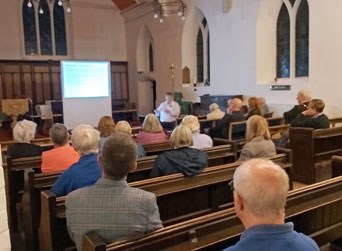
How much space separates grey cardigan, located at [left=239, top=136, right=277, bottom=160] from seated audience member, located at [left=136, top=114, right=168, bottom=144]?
1.21m

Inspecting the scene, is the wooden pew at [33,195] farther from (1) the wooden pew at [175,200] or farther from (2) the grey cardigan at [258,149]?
(2) the grey cardigan at [258,149]

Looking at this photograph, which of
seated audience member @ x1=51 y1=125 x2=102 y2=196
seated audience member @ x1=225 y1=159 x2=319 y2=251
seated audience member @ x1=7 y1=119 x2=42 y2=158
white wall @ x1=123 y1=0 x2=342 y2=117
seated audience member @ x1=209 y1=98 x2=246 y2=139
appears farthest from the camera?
white wall @ x1=123 y1=0 x2=342 y2=117

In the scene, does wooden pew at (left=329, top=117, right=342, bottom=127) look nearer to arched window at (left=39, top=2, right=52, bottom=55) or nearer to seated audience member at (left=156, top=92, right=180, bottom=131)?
seated audience member at (left=156, top=92, right=180, bottom=131)

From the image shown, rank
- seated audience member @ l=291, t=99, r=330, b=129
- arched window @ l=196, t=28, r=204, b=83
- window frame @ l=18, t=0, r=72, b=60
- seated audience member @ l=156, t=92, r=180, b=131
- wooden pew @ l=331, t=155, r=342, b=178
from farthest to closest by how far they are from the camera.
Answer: window frame @ l=18, t=0, r=72, b=60 → arched window @ l=196, t=28, r=204, b=83 → seated audience member @ l=156, t=92, r=180, b=131 → seated audience member @ l=291, t=99, r=330, b=129 → wooden pew @ l=331, t=155, r=342, b=178

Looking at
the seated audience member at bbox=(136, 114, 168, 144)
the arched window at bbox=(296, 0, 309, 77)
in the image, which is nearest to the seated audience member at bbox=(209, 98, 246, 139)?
the seated audience member at bbox=(136, 114, 168, 144)

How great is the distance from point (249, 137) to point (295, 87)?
15.0 ft

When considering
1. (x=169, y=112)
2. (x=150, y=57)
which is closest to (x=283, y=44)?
(x=169, y=112)

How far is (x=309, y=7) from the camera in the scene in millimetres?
6957

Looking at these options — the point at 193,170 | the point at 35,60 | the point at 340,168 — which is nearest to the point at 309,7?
the point at 340,168

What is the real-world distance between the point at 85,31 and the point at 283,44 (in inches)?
324

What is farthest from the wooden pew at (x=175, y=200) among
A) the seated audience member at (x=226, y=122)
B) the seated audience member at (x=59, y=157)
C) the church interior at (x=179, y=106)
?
the seated audience member at (x=226, y=122)

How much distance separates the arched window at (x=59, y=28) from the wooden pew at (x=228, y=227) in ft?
42.0

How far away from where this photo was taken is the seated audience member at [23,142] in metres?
3.48

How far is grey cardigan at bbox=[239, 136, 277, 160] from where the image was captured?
10.7 ft
